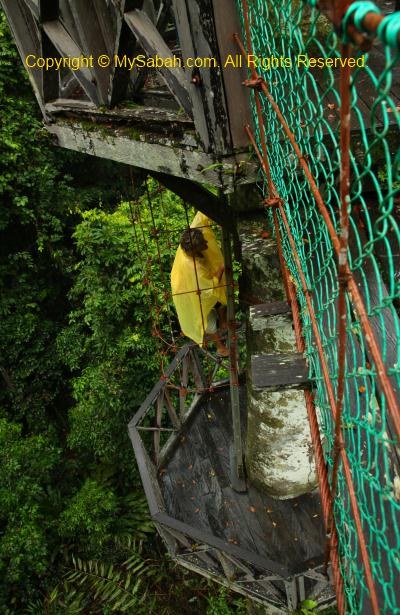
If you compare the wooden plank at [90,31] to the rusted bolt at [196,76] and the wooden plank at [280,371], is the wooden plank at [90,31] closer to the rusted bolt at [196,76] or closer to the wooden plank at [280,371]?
the rusted bolt at [196,76]

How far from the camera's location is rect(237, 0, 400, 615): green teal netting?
104 centimetres

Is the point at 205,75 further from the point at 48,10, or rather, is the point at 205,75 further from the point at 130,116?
the point at 48,10

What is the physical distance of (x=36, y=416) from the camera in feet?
29.1

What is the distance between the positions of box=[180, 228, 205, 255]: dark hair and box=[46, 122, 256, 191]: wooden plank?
2.58 ft

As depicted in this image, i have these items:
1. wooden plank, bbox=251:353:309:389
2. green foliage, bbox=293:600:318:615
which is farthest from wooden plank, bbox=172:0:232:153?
green foliage, bbox=293:600:318:615

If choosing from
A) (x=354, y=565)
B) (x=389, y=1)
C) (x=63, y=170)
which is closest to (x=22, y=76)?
(x=63, y=170)

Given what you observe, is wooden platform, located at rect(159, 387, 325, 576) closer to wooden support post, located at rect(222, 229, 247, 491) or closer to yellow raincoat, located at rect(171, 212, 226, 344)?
wooden support post, located at rect(222, 229, 247, 491)

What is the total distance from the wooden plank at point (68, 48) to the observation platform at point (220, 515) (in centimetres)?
233

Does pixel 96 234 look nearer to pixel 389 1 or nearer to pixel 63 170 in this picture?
pixel 63 170

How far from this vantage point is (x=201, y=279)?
3.51 metres

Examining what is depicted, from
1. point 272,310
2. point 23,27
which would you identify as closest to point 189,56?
point 272,310

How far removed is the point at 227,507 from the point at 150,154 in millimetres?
2666

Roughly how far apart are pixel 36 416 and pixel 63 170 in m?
4.69

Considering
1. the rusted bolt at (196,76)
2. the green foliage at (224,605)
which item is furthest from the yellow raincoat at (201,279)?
the green foliage at (224,605)
